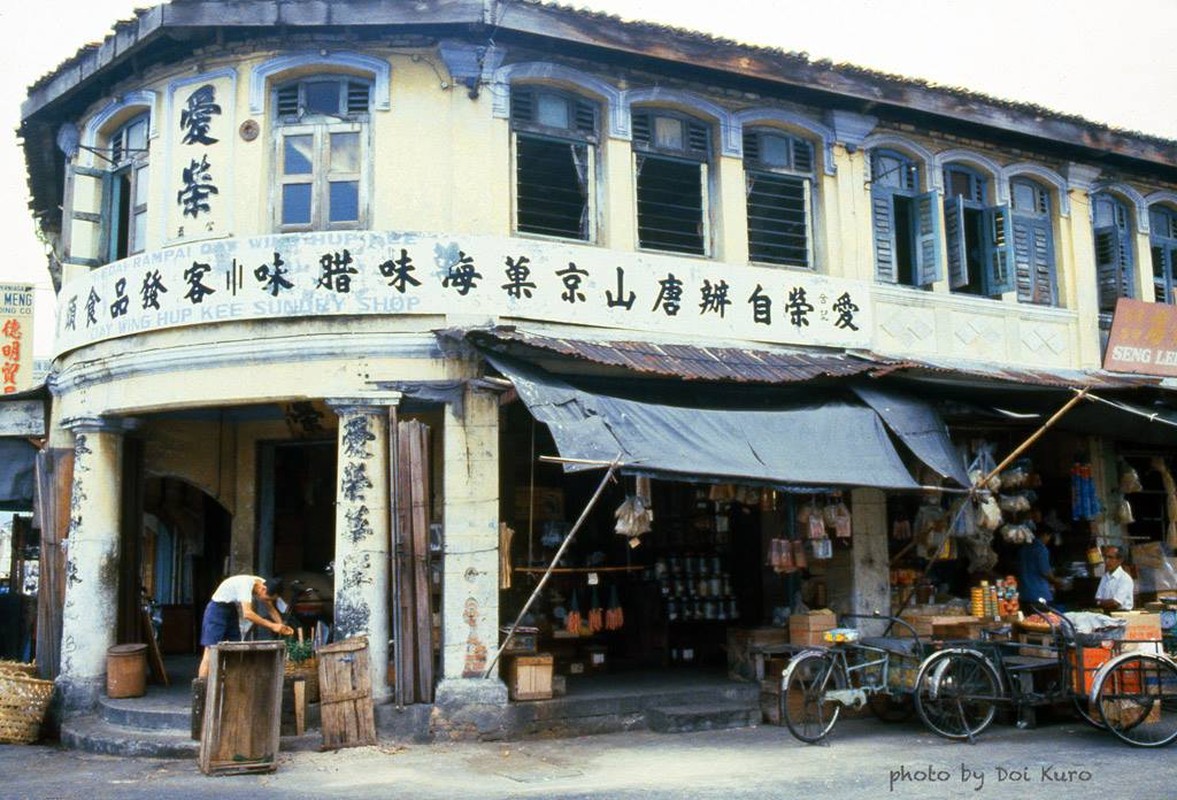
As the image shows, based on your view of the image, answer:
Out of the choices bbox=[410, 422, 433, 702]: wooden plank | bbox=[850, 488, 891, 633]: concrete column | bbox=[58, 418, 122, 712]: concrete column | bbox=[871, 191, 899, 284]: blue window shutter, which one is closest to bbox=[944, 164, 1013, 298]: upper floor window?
bbox=[871, 191, 899, 284]: blue window shutter

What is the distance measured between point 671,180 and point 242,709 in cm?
687

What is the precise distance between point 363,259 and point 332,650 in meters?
3.59

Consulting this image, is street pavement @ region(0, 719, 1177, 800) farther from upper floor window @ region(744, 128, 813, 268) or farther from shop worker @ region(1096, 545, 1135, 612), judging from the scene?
upper floor window @ region(744, 128, 813, 268)

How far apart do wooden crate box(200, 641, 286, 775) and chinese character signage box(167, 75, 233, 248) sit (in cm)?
423

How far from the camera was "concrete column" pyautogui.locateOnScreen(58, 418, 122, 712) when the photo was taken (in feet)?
37.9

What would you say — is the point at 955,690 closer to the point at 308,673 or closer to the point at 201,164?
→ the point at 308,673

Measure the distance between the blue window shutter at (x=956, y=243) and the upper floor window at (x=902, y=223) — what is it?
39 centimetres

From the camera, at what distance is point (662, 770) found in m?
9.02

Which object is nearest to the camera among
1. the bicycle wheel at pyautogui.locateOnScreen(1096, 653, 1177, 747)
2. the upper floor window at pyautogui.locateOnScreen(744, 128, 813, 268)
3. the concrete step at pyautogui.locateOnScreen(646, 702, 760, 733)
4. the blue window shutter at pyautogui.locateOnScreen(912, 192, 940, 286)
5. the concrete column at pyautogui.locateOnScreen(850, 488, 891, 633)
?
the bicycle wheel at pyautogui.locateOnScreen(1096, 653, 1177, 747)

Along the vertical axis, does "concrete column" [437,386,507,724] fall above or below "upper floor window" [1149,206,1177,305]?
below

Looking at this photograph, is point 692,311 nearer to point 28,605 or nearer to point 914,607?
point 914,607

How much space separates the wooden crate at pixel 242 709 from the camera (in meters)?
9.04

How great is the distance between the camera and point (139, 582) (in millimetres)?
12766

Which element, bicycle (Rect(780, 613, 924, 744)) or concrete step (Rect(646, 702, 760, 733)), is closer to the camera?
bicycle (Rect(780, 613, 924, 744))
